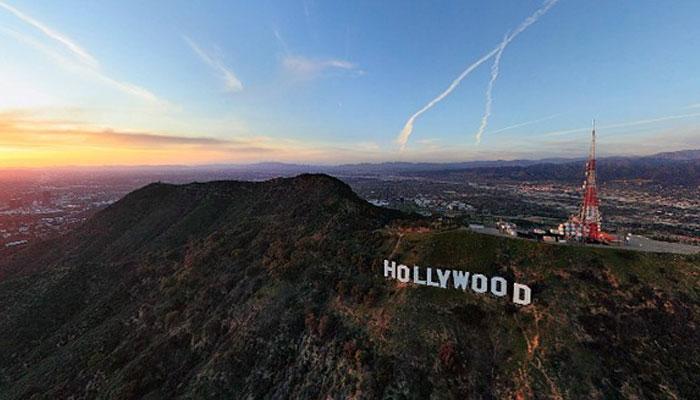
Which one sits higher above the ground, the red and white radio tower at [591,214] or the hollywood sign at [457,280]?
the red and white radio tower at [591,214]

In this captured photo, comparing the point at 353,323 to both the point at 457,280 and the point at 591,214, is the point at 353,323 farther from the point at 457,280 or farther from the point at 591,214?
the point at 591,214

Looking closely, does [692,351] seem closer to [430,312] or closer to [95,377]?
[430,312]

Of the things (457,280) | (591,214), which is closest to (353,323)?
(457,280)

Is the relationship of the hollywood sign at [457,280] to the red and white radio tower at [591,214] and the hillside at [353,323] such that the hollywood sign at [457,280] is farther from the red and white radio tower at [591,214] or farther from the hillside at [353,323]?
the red and white radio tower at [591,214]

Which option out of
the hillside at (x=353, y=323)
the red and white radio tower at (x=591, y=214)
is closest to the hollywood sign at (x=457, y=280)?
the hillside at (x=353, y=323)

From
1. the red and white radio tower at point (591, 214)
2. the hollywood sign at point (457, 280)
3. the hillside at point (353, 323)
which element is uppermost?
the red and white radio tower at point (591, 214)

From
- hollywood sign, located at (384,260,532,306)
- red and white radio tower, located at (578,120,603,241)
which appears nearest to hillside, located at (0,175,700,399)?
hollywood sign, located at (384,260,532,306)

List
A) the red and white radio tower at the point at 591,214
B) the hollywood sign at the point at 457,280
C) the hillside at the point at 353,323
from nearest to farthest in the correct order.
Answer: the hillside at the point at 353,323
the hollywood sign at the point at 457,280
the red and white radio tower at the point at 591,214
